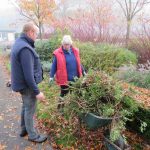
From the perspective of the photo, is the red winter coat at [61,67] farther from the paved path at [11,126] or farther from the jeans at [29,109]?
the paved path at [11,126]

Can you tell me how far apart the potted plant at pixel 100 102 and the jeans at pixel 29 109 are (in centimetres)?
67

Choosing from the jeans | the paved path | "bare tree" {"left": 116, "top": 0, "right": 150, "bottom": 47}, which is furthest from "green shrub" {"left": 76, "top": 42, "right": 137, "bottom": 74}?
the jeans

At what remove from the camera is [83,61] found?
10.5 metres

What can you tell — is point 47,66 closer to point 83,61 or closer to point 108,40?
point 83,61

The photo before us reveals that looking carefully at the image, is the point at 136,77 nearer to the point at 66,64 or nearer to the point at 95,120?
the point at 66,64

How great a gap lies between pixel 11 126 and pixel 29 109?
1392 mm

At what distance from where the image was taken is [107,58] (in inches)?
413

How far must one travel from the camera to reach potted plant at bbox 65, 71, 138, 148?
171 inches

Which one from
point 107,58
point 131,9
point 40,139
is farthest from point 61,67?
point 131,9

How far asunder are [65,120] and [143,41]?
6.45 metres

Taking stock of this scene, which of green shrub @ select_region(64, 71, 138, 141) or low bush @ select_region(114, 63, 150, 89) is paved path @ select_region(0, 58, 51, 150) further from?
low bush @ select_region(114, 63, 150, 89)

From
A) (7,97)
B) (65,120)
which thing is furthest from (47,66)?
(65,120)

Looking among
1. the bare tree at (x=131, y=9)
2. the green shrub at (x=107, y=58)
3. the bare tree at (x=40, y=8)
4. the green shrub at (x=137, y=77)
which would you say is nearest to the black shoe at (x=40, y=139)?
the green shrub at (x=137, y=77)

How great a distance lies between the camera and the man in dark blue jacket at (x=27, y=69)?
14.6 feet
